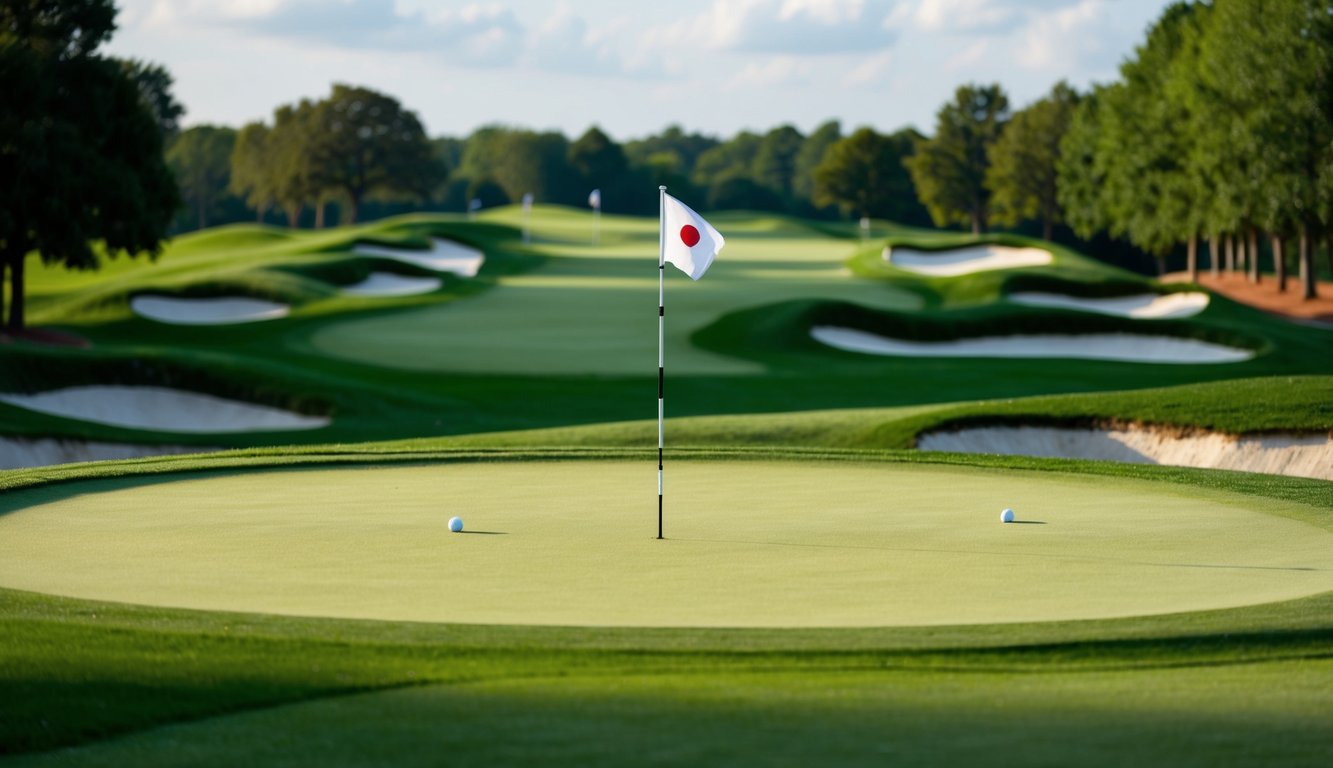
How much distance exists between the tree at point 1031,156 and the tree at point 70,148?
2595 inches

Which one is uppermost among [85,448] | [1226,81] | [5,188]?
[1226,81]

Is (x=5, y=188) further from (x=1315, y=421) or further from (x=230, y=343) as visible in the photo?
(x=1315, y=421)

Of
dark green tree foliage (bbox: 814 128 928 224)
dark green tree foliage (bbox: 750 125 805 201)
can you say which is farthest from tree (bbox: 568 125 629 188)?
dark green tree foliage (bbox: 750 125 805 201)

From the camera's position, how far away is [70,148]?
39906 mm

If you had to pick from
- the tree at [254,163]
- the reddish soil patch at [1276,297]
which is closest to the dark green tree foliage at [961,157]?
the reddish soil patch at [1276,297]

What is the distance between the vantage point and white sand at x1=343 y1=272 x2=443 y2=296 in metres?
54.4

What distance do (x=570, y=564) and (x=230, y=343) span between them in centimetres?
3349

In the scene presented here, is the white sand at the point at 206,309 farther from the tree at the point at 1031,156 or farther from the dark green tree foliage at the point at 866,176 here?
the dark green tree foliage at the point at 866,176

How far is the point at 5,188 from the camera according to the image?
1537 inches

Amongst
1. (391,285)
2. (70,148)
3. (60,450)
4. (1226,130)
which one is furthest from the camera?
(1226,130)

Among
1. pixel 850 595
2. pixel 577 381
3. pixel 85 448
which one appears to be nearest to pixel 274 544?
pixel 850 595

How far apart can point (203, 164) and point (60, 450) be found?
116m

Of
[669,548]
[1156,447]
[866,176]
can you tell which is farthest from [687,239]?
[866,176]

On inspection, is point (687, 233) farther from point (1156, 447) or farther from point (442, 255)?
point (442, 255)
